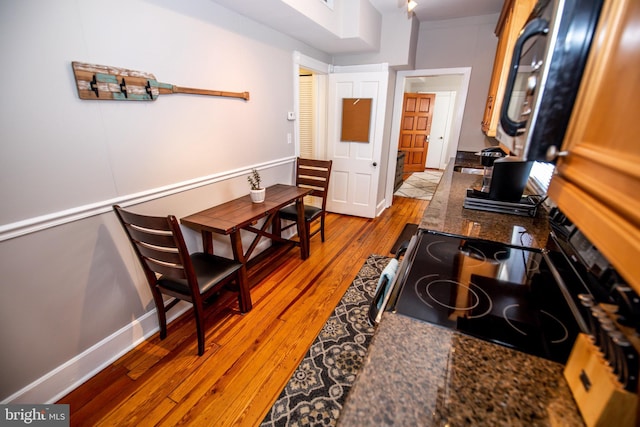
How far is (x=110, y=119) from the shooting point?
57.4 inches

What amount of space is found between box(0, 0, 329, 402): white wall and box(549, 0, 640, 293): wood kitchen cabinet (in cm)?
196

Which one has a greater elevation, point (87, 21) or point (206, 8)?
point (206, 8)

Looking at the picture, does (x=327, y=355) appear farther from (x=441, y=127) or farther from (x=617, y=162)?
(x=441, y=127)

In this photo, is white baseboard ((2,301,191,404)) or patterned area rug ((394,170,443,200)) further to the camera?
patterned area rug ((394,170,443,200))

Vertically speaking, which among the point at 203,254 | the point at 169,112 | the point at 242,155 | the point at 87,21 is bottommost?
the point at 203,254

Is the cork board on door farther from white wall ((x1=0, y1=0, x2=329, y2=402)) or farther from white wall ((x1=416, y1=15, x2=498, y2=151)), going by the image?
white wall ((x1=0, y1=0, x2=329, y2=402))

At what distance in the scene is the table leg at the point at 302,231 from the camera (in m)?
2.60

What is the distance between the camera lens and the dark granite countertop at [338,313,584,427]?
51 centimetres

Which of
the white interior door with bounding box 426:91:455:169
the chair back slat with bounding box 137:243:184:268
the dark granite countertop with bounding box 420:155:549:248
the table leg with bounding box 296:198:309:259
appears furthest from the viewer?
the white interior door with bounding box 426:91:455:169

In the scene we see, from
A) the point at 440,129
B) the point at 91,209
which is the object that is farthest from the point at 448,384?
the point at 440,129

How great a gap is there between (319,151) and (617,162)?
3720 millimetres

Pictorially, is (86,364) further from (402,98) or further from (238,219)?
(402,98)

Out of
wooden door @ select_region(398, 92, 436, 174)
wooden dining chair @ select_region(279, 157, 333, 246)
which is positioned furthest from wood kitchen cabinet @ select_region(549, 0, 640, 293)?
wooden door @ select_region(398, 92, 436, 174)

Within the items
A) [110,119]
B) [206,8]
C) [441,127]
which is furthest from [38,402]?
[441,127]
